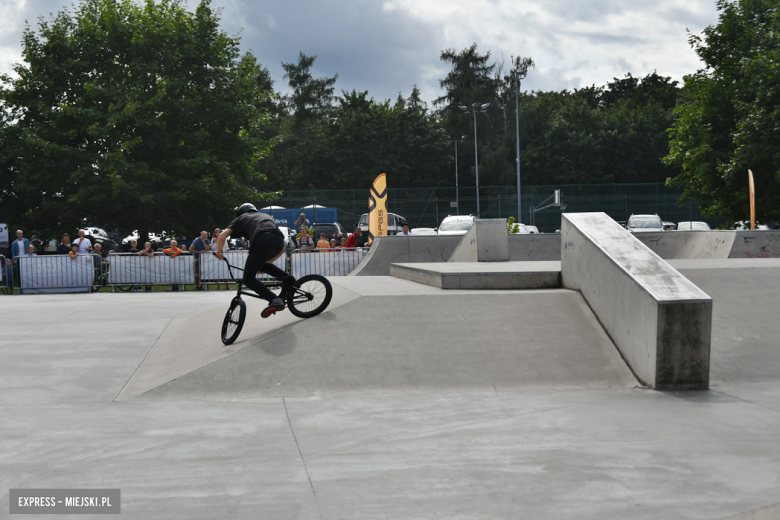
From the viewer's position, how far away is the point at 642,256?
7.64 metres

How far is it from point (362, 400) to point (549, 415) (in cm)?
165

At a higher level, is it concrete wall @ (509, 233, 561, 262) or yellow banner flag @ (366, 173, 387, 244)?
yellow banner flag @ (366, 173, 387, 244)

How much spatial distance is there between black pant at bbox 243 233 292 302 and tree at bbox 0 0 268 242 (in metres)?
18.8

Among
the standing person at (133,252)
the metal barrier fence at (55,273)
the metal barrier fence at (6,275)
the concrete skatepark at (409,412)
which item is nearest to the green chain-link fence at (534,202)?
the standing person at (133,252)

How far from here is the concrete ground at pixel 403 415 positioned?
383 cm

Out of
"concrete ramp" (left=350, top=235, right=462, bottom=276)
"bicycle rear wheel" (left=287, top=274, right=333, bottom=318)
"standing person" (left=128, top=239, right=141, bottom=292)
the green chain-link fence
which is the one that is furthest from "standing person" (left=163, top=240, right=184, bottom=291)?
the green chain-link fence

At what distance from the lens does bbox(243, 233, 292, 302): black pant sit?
797 centimetres

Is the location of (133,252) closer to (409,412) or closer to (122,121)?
(122,121)

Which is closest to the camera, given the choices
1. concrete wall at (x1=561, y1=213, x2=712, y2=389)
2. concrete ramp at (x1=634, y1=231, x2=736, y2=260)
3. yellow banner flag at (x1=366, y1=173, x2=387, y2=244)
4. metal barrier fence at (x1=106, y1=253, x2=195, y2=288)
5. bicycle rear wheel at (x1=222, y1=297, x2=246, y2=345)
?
concrete wall at (x1=561, y1=213, x2=712, y2=389)

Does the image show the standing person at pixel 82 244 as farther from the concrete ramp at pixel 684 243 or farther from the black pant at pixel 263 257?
the concrete ramp at pixel 684 243

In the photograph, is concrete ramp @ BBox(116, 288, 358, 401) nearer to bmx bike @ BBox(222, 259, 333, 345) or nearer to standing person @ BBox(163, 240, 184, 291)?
bmx bike @ BBox(222, 259, 333, 345)

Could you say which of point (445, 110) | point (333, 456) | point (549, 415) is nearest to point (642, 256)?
point (549, 415)

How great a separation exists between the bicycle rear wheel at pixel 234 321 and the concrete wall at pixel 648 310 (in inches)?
158

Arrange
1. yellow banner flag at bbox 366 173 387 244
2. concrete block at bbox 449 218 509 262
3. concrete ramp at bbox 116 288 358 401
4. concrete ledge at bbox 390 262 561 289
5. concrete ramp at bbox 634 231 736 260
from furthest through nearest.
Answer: yellow banner flag at bbox 366 173 387 244, concrete ramp at bbox 634 231 736 260, concrete block at bbox 449 218 509 262, concrete ledge at bbox 390 262 561 289, concrete ramp at bbox 116 288 358 401
